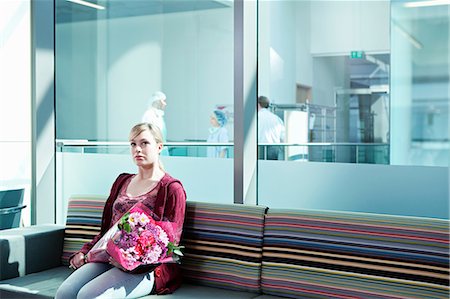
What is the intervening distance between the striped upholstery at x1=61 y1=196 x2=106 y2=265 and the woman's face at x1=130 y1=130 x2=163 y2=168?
523 mm

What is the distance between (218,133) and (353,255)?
1.30m

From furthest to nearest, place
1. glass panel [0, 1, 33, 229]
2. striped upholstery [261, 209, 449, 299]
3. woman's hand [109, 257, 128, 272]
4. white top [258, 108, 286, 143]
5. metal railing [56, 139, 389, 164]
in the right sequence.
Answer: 1. glass panel [0, 1, 33, 229]
2. white top [258, 108, 286, 143]
3. metal railing [56, 139, 389, 164]
4. woman's hand [109, 257, 128, 272]
5. striped upholstery [261, 209, 449, 299]

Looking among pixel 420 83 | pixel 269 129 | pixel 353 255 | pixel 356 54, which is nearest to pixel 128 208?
pixel 269 129

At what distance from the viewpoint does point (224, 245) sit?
3262mm

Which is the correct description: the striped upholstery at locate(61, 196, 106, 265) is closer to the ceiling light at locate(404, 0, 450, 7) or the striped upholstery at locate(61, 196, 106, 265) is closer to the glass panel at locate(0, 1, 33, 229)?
the glass panel at locate(0, 1, 33, 229)

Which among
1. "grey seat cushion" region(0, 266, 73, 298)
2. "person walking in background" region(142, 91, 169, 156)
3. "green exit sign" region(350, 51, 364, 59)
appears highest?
"green exit sign" region(350, 51, 364, 59)

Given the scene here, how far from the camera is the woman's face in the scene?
3.37 meters

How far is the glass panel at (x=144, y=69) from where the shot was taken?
156 inches

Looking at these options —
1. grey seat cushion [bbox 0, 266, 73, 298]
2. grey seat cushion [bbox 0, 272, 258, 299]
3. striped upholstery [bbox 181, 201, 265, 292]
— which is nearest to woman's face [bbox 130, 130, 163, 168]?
striped upholstery [bbox 181, 201, 265, 292]

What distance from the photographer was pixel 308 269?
3010mm

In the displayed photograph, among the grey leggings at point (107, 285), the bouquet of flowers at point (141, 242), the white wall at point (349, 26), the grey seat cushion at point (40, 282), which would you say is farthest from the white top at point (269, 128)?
the grey seat cushion at point (40, 282)

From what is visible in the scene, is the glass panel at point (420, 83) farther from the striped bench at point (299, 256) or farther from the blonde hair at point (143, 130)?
the blonde hair at point (143, 130)

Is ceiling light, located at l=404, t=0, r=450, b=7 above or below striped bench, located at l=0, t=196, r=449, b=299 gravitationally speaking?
above

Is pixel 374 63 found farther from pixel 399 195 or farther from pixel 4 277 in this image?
pixel 4 277
